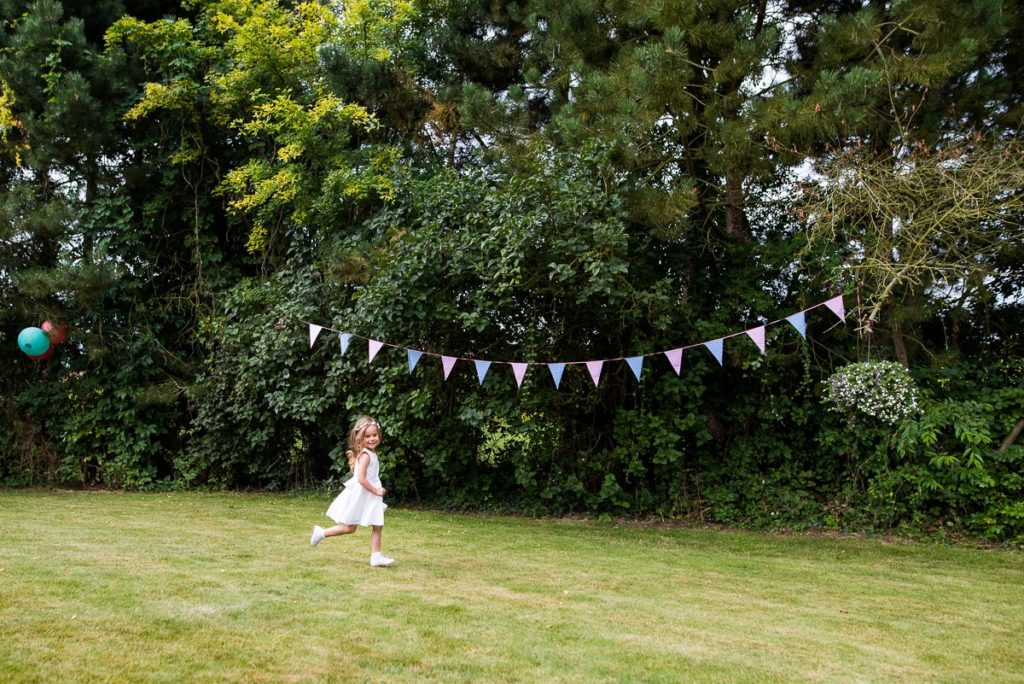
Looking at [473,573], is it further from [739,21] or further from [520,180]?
[739,21]

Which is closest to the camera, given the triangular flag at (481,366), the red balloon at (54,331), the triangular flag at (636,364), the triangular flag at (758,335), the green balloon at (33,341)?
the triangular flag at (758,335)

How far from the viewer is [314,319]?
34.6 feet

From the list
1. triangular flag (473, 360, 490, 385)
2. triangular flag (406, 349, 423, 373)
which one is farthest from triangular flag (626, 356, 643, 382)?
triangular flag (406, 349, 423, 373)

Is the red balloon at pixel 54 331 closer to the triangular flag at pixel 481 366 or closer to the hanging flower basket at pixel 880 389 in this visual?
the triangular flag at pixel 481 366

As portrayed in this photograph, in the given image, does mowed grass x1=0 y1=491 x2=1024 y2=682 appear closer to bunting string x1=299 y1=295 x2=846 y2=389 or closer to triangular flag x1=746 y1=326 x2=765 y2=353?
bunting string x1=299 y1=295 x2=846 y2=389

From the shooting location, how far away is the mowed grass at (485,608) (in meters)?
3.54

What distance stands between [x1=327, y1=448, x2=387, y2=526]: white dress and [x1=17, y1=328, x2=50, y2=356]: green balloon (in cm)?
681

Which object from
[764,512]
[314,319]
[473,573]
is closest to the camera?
[473,573]

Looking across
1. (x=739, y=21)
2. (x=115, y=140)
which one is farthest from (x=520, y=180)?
(x=115, y=140)

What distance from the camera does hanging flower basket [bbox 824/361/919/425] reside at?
7.18 m

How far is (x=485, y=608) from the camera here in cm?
461

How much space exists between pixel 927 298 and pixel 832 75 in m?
2.93

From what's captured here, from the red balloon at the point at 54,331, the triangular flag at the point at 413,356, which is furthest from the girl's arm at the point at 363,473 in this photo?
the red balloon at the point at 54,331

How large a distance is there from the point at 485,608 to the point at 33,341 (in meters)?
8.59
